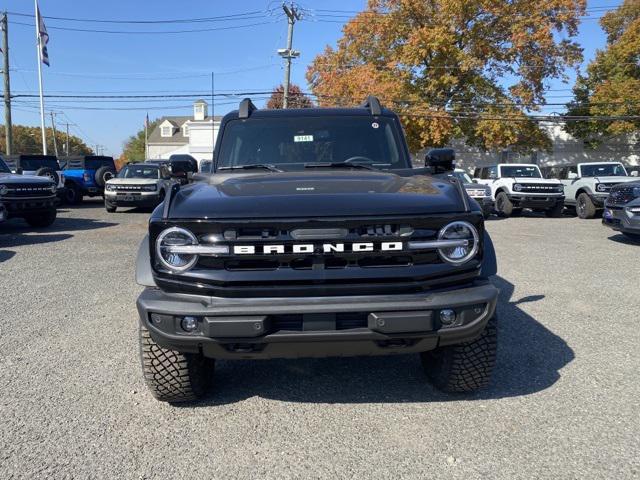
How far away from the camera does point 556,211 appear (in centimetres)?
1686

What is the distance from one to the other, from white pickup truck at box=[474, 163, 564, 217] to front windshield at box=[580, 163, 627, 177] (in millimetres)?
912

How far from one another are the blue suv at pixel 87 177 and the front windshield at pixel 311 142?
16.7 m

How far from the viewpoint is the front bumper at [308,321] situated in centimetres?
254

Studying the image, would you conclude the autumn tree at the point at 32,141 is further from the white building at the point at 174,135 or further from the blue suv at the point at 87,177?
the blue suv at the point at 87,177

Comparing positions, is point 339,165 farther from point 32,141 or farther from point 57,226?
point 32,141

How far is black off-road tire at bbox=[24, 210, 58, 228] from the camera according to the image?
39.0ft

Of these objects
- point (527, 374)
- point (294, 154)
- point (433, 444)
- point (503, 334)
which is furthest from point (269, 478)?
point (503, 334)

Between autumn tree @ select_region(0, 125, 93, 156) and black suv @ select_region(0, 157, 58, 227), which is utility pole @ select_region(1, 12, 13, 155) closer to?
black suv @ select_region(0, 157, 58, 227)

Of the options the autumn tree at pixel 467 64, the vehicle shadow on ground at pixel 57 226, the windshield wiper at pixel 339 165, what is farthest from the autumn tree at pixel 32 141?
the windshield wiper at pixel 339 165

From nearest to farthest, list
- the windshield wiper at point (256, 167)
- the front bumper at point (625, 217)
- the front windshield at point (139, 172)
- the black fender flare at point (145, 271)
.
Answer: the black fender flare at point (145, 271)
the windshield wiper at point (256, 167)
the front bumper at point (625, 217)
the front windshield at point (139, 172)

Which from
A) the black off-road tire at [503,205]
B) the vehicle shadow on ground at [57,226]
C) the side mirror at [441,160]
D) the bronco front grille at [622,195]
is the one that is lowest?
the vehicle shadow on ground at [57,226]

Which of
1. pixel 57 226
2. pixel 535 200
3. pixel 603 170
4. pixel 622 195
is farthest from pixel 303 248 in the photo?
pixel 603 170

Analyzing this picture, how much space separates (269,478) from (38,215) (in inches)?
448

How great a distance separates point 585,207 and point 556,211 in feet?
2.94
